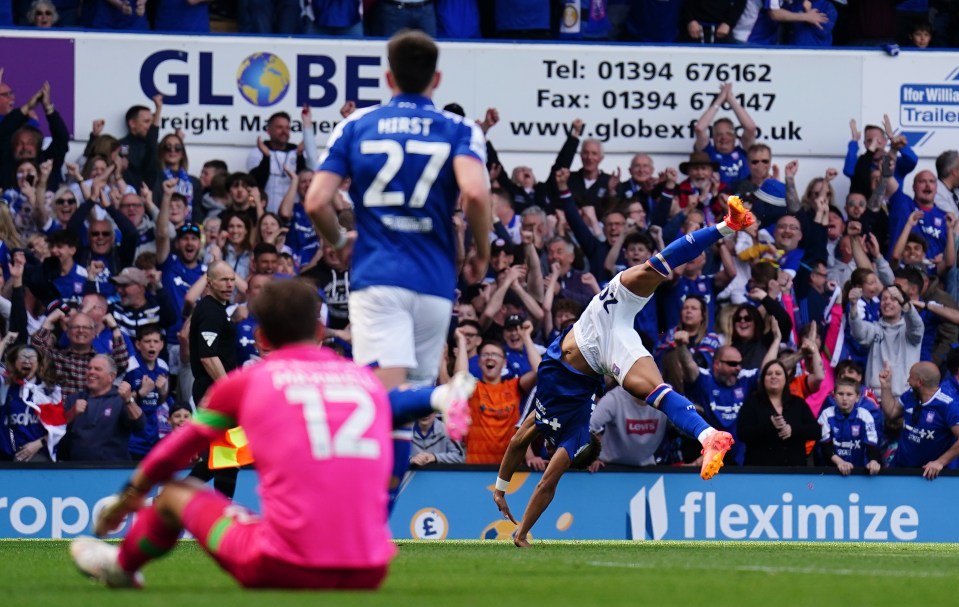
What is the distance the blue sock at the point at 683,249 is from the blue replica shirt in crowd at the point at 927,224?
7.20 m

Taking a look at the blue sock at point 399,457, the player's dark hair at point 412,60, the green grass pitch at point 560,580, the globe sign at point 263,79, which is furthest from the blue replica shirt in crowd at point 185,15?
the blue sock at point 399,457

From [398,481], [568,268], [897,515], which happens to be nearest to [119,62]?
[568,268]

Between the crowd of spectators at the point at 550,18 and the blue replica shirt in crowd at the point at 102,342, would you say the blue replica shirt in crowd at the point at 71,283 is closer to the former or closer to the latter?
the blue replica shirt in crowd at the point at 102,342

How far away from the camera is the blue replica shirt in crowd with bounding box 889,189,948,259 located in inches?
739

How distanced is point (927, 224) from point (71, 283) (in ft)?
30.4

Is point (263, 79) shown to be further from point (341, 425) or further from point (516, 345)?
point (341, 425)

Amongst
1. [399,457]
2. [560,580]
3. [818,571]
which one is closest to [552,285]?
[818,571]

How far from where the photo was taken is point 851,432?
1605 centimetres

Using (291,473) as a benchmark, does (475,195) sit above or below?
above

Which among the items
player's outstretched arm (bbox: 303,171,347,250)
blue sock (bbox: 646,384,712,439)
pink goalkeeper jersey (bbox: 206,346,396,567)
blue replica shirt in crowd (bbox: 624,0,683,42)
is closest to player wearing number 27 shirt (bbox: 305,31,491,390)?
player's outstretched arm (bbox: 303,171,347,250)

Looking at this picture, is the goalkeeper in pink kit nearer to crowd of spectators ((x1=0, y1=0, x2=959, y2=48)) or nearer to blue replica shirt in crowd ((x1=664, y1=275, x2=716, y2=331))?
blue replica shirt in crowd ((x1=664, y1=275, x2=716, y2=331))

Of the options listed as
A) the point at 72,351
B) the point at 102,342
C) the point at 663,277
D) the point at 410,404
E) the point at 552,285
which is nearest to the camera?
the point at 410,404

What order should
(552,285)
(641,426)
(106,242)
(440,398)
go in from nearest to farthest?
(440,398)
(641,426)
(106,242)
(552,285)

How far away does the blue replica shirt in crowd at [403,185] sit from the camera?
8.15 metres
